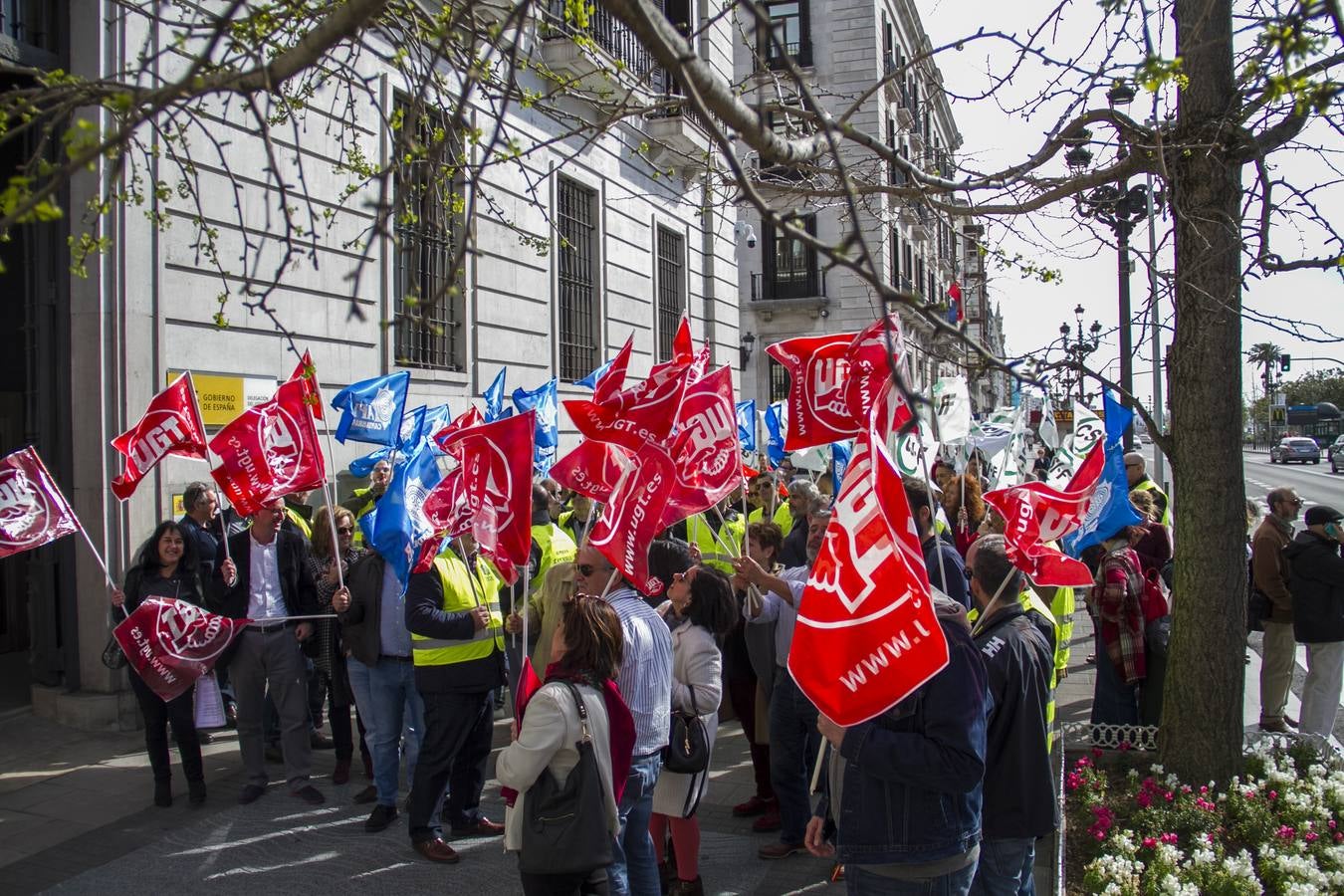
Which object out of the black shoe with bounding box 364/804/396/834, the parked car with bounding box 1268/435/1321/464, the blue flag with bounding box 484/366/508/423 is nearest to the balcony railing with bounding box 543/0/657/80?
the blue flag with bounding box 484/366/508/423

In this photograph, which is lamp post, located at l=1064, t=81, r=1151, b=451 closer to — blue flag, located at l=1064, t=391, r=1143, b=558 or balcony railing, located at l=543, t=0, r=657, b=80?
blue flag, located at l=1064, t=391, r=1143, b=558

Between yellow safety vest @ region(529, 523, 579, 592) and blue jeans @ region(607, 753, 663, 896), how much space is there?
9.50 feet

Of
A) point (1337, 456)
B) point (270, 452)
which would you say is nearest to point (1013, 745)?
point (270, 452)

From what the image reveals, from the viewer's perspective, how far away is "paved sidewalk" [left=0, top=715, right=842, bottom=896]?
571 centimetres

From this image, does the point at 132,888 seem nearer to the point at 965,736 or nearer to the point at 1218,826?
the point at 965,736

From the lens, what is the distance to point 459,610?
612 centimetres

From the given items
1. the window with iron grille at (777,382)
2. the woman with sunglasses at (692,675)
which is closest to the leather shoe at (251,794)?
the woman with sunglasses at (692,675)

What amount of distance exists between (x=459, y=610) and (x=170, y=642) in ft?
6.56

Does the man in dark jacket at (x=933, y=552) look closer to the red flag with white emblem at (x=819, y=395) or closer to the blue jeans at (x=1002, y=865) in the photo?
the red flag with white emblem at (x=819, y=395)

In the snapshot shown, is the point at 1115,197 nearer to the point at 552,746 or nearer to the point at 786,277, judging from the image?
the point at 552,746

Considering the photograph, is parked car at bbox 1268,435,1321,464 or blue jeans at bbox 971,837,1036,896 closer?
blue jeans at bbox 971,837,1036,896

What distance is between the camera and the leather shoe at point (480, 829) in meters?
6.35

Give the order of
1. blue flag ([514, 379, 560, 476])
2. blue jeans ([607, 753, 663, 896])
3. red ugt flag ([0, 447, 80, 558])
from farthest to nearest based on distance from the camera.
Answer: blue flag ([514, 379, 560, 476])
red ugt flag ([0, 447, 80, 558])
blue jeans ([607, 753, 663, 896])

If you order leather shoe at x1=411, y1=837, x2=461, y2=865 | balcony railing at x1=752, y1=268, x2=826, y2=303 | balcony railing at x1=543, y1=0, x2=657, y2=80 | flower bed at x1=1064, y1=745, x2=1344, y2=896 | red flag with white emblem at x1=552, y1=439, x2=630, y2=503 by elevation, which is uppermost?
balcony railing at x1=543, y1=0, x2=657, y2=80
